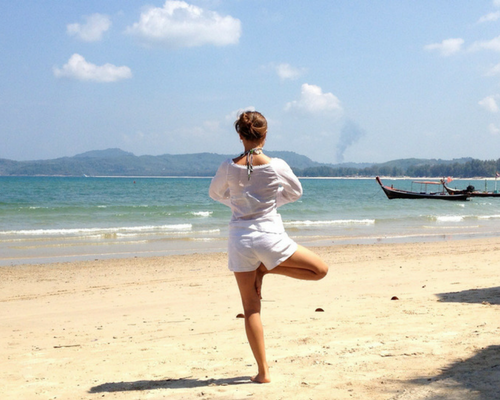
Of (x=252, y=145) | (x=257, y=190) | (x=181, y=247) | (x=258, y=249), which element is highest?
(x=252, y=145)

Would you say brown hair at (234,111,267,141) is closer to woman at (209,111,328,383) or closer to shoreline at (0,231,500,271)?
woman at (209,111,328,383)

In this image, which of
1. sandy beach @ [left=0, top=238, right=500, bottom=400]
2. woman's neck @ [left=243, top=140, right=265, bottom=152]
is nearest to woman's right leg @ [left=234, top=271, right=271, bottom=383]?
sandy beach @ [left=0, top=238, right=500, bottom=400]

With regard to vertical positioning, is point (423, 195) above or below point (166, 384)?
above

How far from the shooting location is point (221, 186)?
11.3 feet

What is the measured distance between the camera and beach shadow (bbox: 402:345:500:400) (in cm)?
300

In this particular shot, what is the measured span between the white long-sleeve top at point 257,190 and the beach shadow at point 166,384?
45.3 inches

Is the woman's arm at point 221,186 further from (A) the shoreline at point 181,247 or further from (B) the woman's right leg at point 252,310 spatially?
(A) the shoreline at point 181,247

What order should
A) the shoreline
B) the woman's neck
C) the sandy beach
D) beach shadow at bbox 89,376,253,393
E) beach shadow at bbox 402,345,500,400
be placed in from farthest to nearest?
the shoreline
beach shadow at bbox 89,376,253,393
the sandy beach
the woman's neck
beach shadow at bbox 402,345,500,400

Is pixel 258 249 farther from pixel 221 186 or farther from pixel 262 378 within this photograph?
pixel 262 378

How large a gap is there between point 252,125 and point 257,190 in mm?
398

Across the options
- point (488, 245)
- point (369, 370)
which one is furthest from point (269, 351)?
point (488, 245)

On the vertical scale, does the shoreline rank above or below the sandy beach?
below

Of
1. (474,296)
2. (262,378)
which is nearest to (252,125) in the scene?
(262,378)

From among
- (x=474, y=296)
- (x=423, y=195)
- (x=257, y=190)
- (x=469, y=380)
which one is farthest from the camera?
(x=423, y=195)
